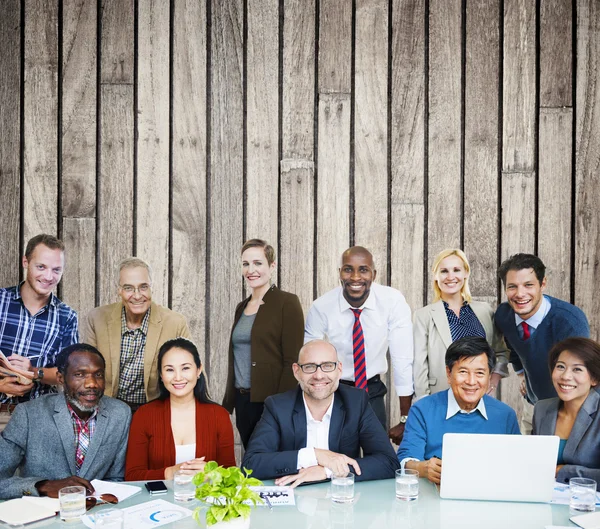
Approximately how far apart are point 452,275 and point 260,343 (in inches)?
41.6

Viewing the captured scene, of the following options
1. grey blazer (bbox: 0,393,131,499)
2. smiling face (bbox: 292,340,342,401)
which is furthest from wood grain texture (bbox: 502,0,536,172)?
grey blazer (bbox: 0,393,131,499)

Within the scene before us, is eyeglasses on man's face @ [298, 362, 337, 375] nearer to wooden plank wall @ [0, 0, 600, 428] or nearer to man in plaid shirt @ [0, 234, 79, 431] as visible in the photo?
man in plaid shirt @ [0, 234, 79, 431]

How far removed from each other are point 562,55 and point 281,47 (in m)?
1.74

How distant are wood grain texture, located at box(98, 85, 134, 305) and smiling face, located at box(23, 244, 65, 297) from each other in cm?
79

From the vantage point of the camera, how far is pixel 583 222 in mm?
4168

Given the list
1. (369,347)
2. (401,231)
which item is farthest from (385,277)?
(369,347)

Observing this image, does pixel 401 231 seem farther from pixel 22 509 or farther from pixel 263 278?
pixel 22 509

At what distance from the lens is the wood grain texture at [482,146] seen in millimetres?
4148

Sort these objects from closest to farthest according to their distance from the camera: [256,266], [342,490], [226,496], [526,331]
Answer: [226,496] → [342,490] → [526,331] → [256,266]

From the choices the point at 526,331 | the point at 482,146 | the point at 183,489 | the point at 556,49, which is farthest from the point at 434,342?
the point at 556,49

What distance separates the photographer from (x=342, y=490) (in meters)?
2.14

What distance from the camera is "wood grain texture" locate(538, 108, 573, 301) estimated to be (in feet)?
13.7

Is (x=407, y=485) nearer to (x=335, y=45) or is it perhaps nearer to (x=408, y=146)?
(x=408, y=146)

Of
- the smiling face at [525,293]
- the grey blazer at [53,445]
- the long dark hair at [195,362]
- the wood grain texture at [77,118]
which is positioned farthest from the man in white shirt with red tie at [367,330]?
the wood grain texture at [77,118]
